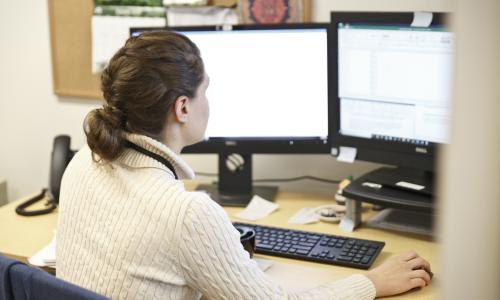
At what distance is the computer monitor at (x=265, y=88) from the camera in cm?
192

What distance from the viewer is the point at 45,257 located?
163cm

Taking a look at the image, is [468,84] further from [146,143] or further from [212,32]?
[212,32]

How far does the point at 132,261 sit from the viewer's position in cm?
124

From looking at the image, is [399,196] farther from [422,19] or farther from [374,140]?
[422,19]

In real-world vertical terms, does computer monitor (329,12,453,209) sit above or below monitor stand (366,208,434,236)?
above

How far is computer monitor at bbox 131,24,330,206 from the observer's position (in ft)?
6.31

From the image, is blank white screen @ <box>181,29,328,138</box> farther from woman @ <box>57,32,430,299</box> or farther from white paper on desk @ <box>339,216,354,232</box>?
woman @ <box>57,32,430,299</box>

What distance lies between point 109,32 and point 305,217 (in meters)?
0.95

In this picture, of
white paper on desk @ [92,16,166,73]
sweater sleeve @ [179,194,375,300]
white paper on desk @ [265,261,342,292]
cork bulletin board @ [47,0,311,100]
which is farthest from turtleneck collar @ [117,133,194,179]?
cork bulletin board @ [47,0,311,100]

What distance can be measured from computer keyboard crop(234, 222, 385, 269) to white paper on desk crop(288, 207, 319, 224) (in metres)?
0.13

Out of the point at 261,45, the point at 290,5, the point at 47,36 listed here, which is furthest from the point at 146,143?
the point at 47,36

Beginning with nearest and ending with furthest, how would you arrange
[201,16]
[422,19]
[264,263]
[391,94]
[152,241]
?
[152,241], [264,263], [422,19], [391,94], [201,16]

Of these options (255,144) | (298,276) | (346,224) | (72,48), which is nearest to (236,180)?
(255,144)

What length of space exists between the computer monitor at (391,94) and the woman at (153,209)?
436 millimetres
